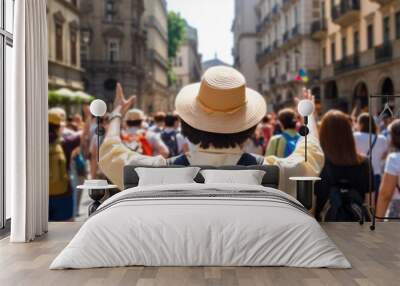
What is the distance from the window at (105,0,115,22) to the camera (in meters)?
51.2

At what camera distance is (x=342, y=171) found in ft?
22.7

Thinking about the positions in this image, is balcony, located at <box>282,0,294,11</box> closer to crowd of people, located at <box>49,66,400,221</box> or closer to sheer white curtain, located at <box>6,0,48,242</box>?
crowd of people, located at <box>49,66,400,221</box>

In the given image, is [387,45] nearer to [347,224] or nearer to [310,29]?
[310,29]

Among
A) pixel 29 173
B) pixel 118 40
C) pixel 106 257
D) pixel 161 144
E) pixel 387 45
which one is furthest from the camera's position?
pixel 118 40

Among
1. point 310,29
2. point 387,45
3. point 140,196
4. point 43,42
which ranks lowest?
point 140,196

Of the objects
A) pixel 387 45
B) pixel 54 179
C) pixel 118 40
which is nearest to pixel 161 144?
pixel 54 179

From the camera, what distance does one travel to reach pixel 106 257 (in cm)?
541

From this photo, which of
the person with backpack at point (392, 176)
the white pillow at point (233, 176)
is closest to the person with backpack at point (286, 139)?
the person with backpack at point (392, 176)

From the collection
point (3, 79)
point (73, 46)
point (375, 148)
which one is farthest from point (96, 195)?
point (73, 46)

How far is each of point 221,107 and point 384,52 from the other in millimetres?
21768

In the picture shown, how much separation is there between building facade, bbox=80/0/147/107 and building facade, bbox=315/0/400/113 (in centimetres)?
1778

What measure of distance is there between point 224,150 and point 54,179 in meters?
2.62

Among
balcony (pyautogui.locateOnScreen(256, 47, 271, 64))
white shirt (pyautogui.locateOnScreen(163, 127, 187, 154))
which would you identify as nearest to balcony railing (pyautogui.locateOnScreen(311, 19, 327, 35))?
balcony (pyautogui.locateOnScreen(256, 47, 271, 64))

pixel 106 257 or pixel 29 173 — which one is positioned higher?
pixel 29 173
